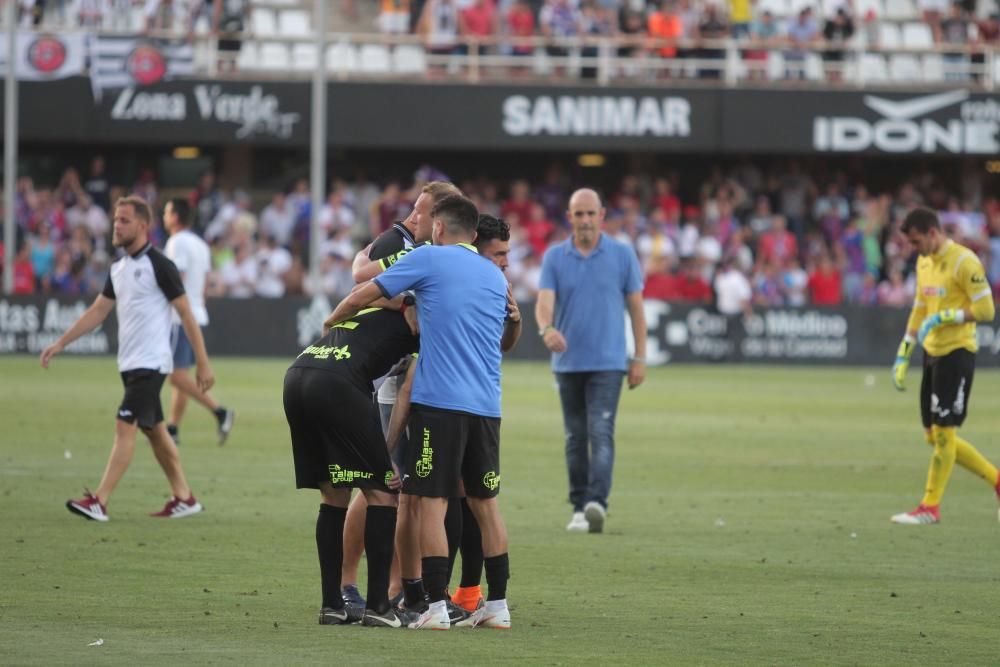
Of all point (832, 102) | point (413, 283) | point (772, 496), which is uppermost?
point (832, 102)

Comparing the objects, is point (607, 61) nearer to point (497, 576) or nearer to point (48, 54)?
point (48, 54)

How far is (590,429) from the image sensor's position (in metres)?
12.7

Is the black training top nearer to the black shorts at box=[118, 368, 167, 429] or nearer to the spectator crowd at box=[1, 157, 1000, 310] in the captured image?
the black shorts at box=[118, 368, 167, 429]

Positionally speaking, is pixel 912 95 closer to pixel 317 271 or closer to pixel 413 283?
pixel 317 271

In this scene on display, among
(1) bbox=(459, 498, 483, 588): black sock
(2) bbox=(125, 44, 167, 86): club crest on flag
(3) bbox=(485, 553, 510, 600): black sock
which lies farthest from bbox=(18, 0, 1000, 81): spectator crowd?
(3) bbox=(485, 553, 510, 600): black sock

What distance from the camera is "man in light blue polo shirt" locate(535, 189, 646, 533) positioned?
12664 millimetres

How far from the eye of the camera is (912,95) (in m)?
38.0

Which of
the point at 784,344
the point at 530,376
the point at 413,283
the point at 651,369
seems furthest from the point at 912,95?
the point at 413,283

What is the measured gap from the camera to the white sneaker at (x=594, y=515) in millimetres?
12375

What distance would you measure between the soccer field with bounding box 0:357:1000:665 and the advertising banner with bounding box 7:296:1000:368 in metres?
11.0

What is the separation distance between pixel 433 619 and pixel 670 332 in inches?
982

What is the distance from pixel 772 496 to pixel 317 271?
1908cm

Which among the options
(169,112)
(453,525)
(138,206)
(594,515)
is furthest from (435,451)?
(169,112)

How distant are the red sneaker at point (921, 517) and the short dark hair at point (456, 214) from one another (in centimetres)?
580
